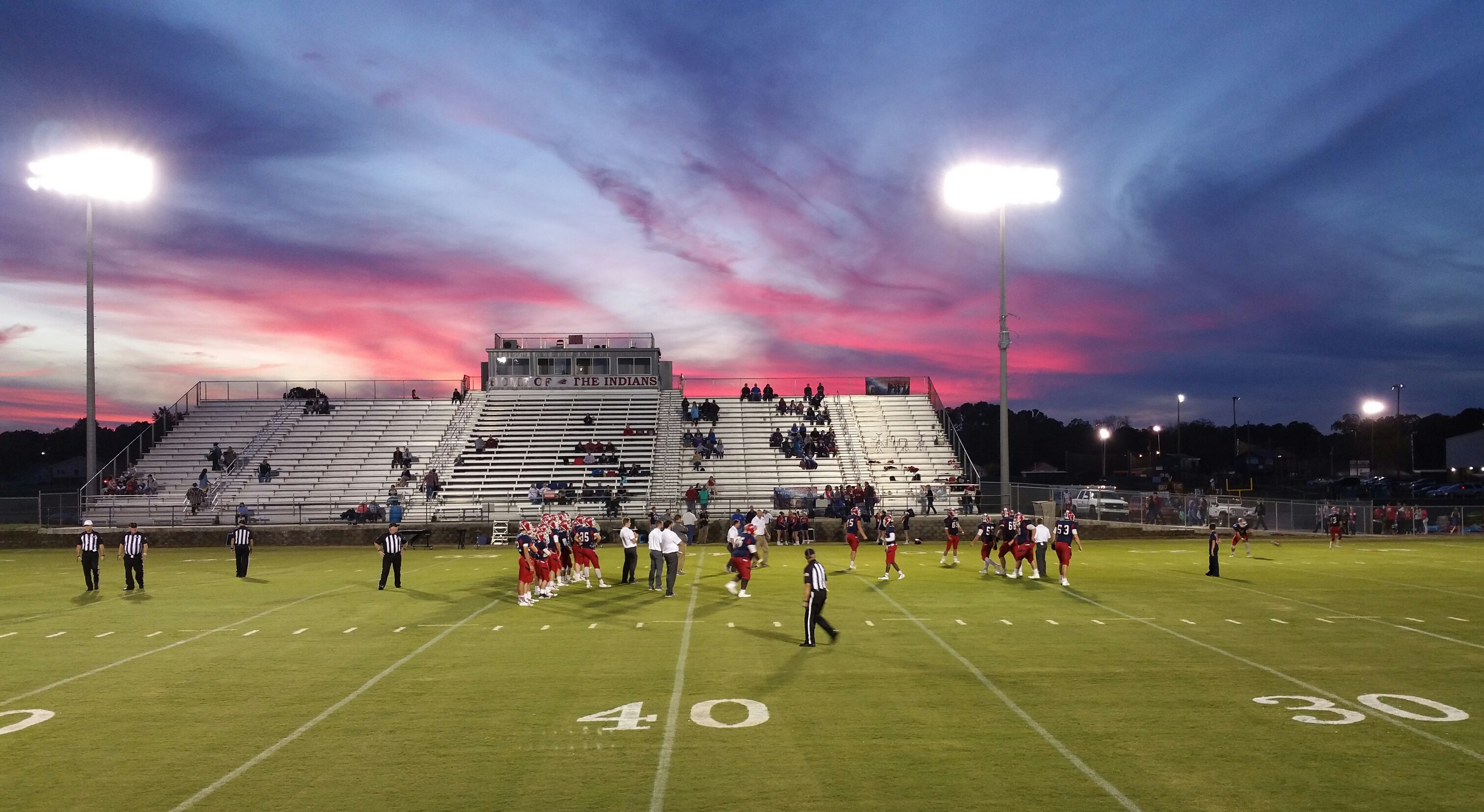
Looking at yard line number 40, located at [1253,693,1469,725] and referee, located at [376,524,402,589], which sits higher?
referee, located at [376,524,402,589]

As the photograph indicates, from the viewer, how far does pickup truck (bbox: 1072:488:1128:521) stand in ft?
134

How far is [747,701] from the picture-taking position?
1122 centimetres

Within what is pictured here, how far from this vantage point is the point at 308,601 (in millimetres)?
20281

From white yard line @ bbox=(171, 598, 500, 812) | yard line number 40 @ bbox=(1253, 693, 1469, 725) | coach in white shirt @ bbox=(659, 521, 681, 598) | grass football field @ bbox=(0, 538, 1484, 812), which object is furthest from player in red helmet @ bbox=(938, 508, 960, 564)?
yard line number 40 @ bbox=(1253, 693, 1469, 725)

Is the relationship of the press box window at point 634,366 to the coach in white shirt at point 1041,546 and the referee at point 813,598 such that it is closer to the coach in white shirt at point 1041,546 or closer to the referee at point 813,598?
the coach in white shirt at point 1041,546

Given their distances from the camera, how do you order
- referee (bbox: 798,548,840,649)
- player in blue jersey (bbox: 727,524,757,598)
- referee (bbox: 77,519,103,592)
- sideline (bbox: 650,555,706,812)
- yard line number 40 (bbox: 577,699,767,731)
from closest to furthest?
1. sideline (bbox: 650,555,706,812)
2. yard line number 40 (bbox: 577,699,767,731)
3. referee (bbox: 798,548,840,649)
4. player in blue jersey (bbox: 727,524,757,598)
5. referee (bbox: 77,519,103,592)

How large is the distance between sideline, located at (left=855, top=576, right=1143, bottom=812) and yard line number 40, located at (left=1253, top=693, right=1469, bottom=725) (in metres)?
2.70

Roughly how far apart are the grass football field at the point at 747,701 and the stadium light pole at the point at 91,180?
2179 cm

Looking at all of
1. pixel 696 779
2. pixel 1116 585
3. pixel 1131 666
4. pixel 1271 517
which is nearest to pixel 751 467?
pixel 1271 517

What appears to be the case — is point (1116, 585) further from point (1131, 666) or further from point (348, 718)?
point (348, 718)

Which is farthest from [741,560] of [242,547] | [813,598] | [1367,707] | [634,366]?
[634,366]

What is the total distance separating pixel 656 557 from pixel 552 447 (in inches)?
1129

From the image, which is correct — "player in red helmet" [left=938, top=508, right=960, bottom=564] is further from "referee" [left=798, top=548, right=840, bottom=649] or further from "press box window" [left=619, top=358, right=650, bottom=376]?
"press box window" [left=619, top=358, right=650, bottom=376]

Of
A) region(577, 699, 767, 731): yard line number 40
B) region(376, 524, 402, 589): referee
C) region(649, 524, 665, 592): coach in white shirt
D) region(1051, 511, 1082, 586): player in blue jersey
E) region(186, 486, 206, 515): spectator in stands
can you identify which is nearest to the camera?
region(577, 699, 767, 731): yard line number 40
